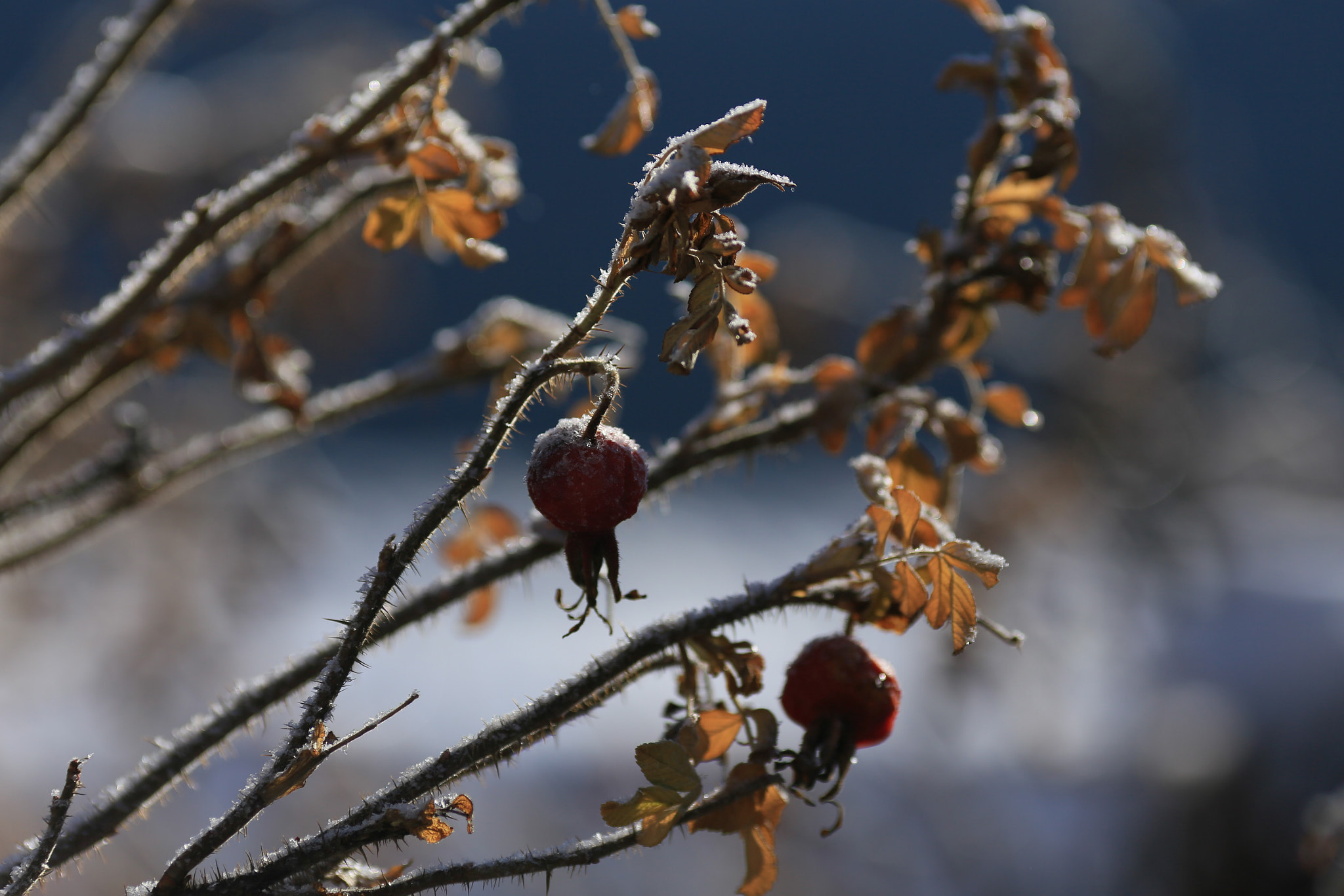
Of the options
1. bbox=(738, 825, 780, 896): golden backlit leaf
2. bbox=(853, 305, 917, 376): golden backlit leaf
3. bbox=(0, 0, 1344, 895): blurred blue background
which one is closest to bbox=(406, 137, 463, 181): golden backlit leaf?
bbox=(853, 305, 917, 376): golden backlit leaf

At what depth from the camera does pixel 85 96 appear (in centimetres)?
82

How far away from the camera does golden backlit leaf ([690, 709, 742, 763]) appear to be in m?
0.58

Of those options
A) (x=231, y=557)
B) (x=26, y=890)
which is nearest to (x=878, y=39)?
(x=231, y=557)

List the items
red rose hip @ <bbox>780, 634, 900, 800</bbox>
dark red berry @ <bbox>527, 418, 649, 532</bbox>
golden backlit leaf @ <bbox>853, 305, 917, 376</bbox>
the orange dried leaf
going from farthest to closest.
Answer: the orange dried leaf < golden backlit leaf @ <bbox>853, 305, 917, 376</bbox> < red rose hip @ <bbox>780, 634, 900, 800</bbox> < dark red berry @ <bbox>527, 418, 649, 532</bbox>

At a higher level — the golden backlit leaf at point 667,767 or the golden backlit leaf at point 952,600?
the golden backlit leaf at point 952,600

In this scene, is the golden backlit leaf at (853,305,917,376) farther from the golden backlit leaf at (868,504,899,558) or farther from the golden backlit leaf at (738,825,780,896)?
the golden backlit leaf at (738,825,780,896)

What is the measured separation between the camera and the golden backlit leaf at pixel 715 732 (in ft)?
1.89

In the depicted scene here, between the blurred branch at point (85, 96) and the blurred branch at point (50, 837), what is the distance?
23.7 inches

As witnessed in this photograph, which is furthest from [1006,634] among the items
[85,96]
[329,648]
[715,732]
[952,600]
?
[85,96]

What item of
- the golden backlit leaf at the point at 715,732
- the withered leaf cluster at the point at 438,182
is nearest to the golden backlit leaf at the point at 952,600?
the golden backlit leaf at the point at 715,732

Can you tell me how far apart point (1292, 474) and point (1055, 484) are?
63.7 inches

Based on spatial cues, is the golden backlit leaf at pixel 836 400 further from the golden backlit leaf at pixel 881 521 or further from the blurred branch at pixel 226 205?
the blurred branch at pixel 226 205

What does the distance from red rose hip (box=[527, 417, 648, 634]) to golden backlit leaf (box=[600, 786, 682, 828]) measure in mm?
98

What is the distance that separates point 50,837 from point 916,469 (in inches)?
23.8
